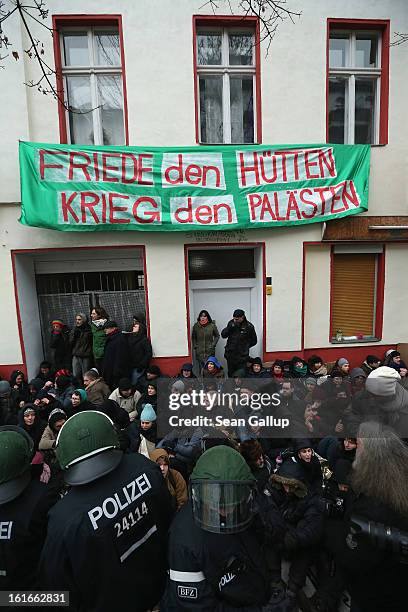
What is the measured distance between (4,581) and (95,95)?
6790mm

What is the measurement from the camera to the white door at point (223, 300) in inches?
260

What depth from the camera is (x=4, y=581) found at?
1.61 metres

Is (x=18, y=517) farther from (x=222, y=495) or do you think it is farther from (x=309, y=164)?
(x=309, y=164)

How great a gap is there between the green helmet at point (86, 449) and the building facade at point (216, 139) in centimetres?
467

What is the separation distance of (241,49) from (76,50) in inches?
115

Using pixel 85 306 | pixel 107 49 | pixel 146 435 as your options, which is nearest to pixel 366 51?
pixel 107 49

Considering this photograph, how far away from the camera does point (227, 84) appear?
614 centimetres

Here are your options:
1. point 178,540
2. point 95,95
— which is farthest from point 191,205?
point 178,540

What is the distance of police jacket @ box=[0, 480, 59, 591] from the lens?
62.4 inches

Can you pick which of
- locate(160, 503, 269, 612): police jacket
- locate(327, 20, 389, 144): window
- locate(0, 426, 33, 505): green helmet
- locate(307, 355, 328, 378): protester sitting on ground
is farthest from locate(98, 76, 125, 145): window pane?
locate(160, 503, 269, 612): police jacket

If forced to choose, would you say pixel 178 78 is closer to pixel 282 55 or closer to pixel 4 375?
pixel 282 55

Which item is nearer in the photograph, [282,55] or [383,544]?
[383,544]

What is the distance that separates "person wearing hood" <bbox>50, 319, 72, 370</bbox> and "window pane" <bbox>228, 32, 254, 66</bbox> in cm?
572

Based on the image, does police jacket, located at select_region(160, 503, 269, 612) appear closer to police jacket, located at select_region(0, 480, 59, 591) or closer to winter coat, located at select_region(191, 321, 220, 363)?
police jacket, located at select_region(0, 480, 59, 591)
